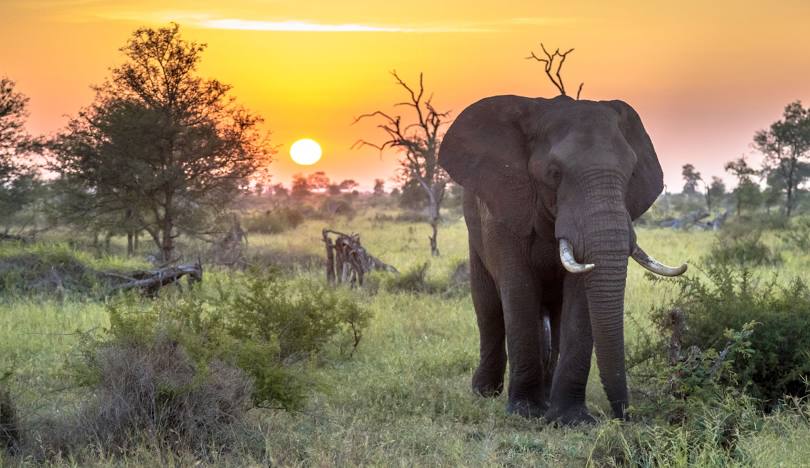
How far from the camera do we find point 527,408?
280 inches

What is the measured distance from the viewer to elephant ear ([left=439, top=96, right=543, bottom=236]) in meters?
6.68

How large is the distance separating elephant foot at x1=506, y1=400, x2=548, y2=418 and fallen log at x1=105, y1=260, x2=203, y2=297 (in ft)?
25.2

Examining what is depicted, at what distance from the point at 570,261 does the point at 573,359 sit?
104 cm

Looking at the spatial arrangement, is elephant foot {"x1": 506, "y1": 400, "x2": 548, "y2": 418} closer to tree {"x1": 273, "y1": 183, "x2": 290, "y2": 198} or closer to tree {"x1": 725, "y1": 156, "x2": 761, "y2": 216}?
tree {"x1": 725, "y1": 156, "x2": 761, "y2": 216}

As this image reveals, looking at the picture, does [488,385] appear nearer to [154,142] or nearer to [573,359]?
[573,359]

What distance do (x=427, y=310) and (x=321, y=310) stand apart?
2.87 m

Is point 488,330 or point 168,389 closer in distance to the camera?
point 168,389

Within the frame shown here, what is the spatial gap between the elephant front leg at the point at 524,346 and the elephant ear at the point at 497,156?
0.52 metres

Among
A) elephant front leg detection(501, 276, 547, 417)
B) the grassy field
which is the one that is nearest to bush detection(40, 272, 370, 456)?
the grassy field

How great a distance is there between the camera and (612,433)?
553 centimetres

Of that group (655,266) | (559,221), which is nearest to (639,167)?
(655,266)

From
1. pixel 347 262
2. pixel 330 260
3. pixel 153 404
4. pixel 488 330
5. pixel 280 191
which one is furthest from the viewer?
pixel 280 191

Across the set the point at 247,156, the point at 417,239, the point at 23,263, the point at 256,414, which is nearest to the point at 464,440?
the point at 256,414

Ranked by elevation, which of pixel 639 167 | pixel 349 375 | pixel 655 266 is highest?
pixel 639 167
